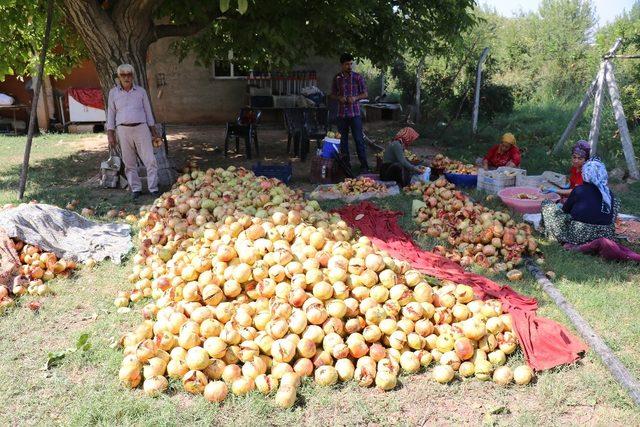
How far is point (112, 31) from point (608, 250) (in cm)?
697

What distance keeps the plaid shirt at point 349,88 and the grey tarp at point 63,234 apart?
175 inches

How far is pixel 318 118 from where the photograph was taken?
36.1ft

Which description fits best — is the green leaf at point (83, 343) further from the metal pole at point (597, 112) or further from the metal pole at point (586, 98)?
the metal pole at point (586, 98)

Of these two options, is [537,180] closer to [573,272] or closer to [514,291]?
[573,272]

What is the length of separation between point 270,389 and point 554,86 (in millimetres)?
18168

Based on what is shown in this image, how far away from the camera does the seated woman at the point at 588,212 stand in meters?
4.84

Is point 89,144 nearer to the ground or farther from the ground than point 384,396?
farther from the ground

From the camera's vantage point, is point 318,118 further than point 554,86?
No

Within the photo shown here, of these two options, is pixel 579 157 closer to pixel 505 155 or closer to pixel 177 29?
pixel 505 155

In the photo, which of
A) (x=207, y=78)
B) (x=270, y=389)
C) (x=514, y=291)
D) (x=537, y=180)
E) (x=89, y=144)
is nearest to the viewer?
(x=270, y=389)

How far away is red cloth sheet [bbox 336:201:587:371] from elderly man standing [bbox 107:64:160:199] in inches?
126

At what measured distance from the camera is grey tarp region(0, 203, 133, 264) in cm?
472

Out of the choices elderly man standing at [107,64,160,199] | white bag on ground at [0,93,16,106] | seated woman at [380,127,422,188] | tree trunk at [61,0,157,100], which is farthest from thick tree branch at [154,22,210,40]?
white bag on ground at [0,93,16,106]

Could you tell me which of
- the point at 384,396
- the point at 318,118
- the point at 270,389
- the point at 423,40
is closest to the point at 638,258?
the point at 384,396
